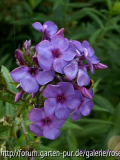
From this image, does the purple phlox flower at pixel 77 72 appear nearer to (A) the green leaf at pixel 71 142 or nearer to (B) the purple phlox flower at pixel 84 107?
(B) the purple phlox flower at pixel 84 107

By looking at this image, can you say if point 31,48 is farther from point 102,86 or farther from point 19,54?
point 102,86

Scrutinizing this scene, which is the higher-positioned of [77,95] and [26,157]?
[77,95]

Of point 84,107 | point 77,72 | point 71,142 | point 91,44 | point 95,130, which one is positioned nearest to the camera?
point 77,72

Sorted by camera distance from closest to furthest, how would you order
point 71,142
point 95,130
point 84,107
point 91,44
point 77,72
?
point 77,72 → point 84,107 → point 71,142 → point 95,130 → point 91,44

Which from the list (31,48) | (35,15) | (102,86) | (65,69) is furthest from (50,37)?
(35,15)

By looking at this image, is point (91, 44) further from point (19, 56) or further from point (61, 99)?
point (61, 99)

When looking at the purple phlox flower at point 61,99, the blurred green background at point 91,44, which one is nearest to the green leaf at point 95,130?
the blurred green background at point 91,44

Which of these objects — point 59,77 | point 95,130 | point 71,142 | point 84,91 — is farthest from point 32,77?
point 95,130
